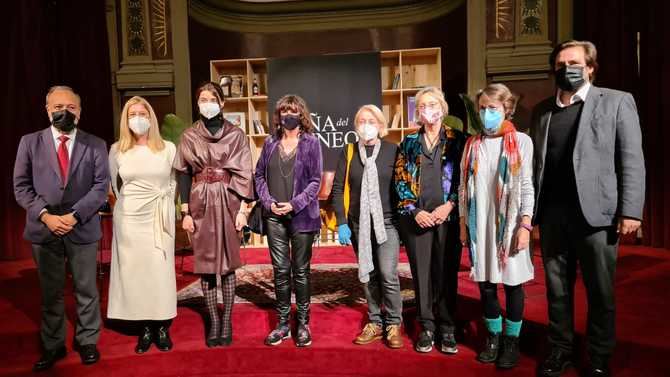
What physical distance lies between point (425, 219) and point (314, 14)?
510 centimetres

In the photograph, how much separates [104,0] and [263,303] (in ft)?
14.1

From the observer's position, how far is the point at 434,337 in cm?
259

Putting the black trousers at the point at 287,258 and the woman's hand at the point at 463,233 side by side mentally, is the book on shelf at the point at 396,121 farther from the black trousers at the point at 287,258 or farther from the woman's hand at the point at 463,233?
the woman's hand at the point at 463,233

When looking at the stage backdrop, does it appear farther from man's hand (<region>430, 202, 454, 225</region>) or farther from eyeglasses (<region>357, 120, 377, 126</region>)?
man's hand (<region>430, 202, 454, 225</region>)

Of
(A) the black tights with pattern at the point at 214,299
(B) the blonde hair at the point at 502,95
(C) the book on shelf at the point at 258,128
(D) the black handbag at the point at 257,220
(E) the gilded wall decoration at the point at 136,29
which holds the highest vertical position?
(E) the gilded wall decoration at the point at 136,29

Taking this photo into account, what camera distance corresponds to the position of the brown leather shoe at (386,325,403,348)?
101 inches

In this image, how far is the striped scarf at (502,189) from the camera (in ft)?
7.17

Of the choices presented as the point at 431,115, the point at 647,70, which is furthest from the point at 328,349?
the point at 647,70

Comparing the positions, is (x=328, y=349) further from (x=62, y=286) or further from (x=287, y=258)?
(x=62, y=286)

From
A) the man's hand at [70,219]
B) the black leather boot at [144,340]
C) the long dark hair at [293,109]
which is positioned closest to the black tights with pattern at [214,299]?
the black leather boot at [144,340]

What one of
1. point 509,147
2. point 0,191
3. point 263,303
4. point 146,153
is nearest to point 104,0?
point 0,191

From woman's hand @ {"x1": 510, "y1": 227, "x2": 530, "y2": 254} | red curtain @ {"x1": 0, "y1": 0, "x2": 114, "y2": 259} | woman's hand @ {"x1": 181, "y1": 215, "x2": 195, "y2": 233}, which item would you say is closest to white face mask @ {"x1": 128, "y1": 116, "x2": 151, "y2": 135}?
woman's hand @ {"x1": 181, "y1": 215, "x2": 195, "y2": 233}

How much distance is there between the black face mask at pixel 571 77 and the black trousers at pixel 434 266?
0.81 metres

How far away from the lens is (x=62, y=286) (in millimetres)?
2535
